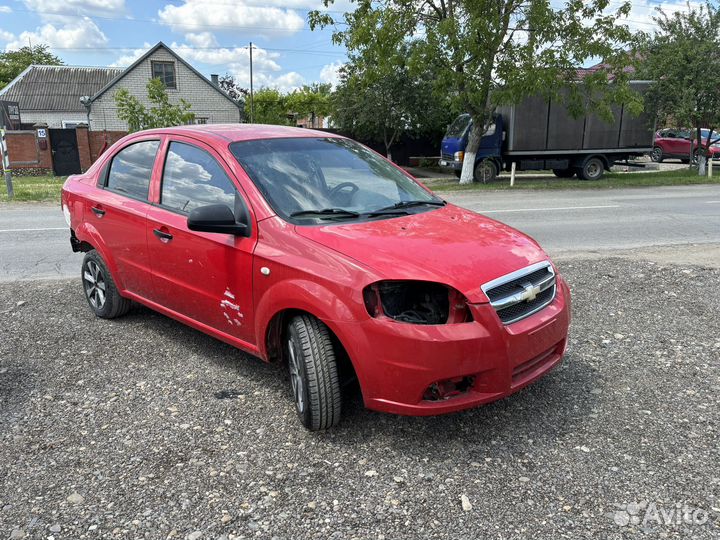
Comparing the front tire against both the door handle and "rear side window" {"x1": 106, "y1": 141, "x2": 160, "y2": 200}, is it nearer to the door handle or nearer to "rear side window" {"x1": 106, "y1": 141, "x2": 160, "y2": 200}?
the door handle

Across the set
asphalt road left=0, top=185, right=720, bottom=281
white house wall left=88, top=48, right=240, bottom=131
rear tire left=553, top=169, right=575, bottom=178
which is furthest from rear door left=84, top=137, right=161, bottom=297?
white house wall left=88, top=48, right=240, bottom=131

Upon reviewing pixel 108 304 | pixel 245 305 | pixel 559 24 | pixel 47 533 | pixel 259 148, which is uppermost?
pixel 559 24

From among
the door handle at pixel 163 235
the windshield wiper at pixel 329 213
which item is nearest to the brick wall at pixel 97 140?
the door handle at pixel 163 235

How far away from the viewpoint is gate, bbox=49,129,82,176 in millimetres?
24594

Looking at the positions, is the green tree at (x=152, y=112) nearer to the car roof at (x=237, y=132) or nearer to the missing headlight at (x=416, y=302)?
the car roof at (x=237, y=132)

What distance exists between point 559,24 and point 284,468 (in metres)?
17.7

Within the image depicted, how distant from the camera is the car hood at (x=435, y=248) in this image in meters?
2.95

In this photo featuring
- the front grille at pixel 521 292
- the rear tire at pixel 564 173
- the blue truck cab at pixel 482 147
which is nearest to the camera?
the front grille at pixel 521 292

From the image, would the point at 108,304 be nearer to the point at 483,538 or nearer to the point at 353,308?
the point at 353,308

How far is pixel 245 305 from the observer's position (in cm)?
359

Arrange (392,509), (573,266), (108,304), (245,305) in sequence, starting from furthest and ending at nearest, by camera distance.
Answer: (573,266) < (108,304) < (245,305) < (392,509)

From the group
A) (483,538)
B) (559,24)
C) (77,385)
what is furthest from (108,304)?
(559,24)

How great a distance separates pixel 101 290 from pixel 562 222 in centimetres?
869

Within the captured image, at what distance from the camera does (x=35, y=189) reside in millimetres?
17984
